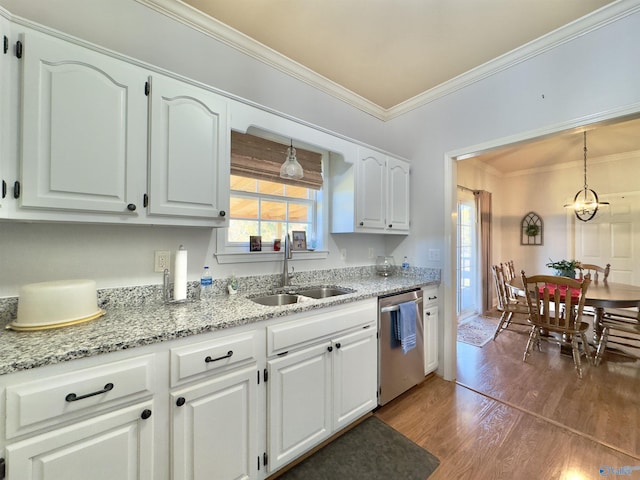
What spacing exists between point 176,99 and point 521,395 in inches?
134

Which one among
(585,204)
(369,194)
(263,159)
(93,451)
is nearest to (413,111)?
(369,194)

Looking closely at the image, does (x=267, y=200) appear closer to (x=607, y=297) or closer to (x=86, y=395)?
(x=86, y=395)

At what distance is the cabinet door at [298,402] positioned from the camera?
4.58 feet

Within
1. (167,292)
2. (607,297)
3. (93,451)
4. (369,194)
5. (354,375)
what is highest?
(369,194)

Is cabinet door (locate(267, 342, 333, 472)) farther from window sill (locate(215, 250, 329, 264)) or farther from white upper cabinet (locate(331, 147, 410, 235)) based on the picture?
white upper cabinet (locate(331, 147, 410, 235))

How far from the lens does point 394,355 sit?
2.08 m

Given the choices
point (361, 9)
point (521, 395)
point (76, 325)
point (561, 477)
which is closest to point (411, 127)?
point (361, 9)

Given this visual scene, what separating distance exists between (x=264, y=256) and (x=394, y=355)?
1.31m

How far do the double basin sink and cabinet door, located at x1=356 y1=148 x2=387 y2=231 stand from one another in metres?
0.59

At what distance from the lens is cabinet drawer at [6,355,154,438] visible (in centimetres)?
81

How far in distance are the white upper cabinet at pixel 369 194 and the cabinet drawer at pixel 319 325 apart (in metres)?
0.77

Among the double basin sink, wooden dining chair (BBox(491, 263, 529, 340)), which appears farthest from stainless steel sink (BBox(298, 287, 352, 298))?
wooden dining chair (BBox(491, 263, 529, 340))

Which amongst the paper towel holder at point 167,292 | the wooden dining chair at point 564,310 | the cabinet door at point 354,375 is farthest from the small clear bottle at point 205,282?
the wooden dining chair at point 564,310

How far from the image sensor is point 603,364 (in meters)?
2.80
